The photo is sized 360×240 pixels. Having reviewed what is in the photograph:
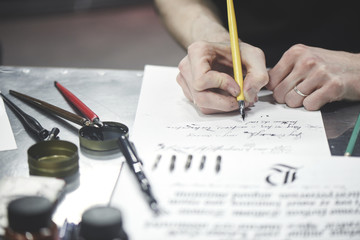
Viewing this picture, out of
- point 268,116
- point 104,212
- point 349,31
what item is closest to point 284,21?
point 349,31

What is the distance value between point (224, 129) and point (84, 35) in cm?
282

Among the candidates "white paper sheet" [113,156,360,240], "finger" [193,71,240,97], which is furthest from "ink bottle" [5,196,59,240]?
"finger" [193,71,240,97]

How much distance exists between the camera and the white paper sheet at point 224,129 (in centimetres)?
79

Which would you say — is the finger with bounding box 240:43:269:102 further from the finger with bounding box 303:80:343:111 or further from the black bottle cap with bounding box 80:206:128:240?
the black bottle cap with bounding box 80:206:128:240

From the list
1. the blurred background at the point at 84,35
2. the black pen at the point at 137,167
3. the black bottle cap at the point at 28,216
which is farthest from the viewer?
the blurred background at the point at 84,35

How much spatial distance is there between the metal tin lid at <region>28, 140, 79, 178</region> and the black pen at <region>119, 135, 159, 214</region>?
0.07 metres

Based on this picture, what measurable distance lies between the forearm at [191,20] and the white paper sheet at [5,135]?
0.50 meters

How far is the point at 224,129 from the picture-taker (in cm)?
85

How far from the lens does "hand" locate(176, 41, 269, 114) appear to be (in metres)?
0.87

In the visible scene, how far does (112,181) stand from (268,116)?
0.36m

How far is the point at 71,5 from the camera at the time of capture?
12.7 feet

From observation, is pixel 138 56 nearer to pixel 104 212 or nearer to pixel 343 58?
pixel 343 58

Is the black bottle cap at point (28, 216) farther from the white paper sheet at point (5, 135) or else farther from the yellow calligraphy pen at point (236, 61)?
the yellow calligraphy pen at point (236, 61)

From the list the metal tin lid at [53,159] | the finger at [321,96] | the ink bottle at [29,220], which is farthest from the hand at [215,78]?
the ink bottle at [29,220]
